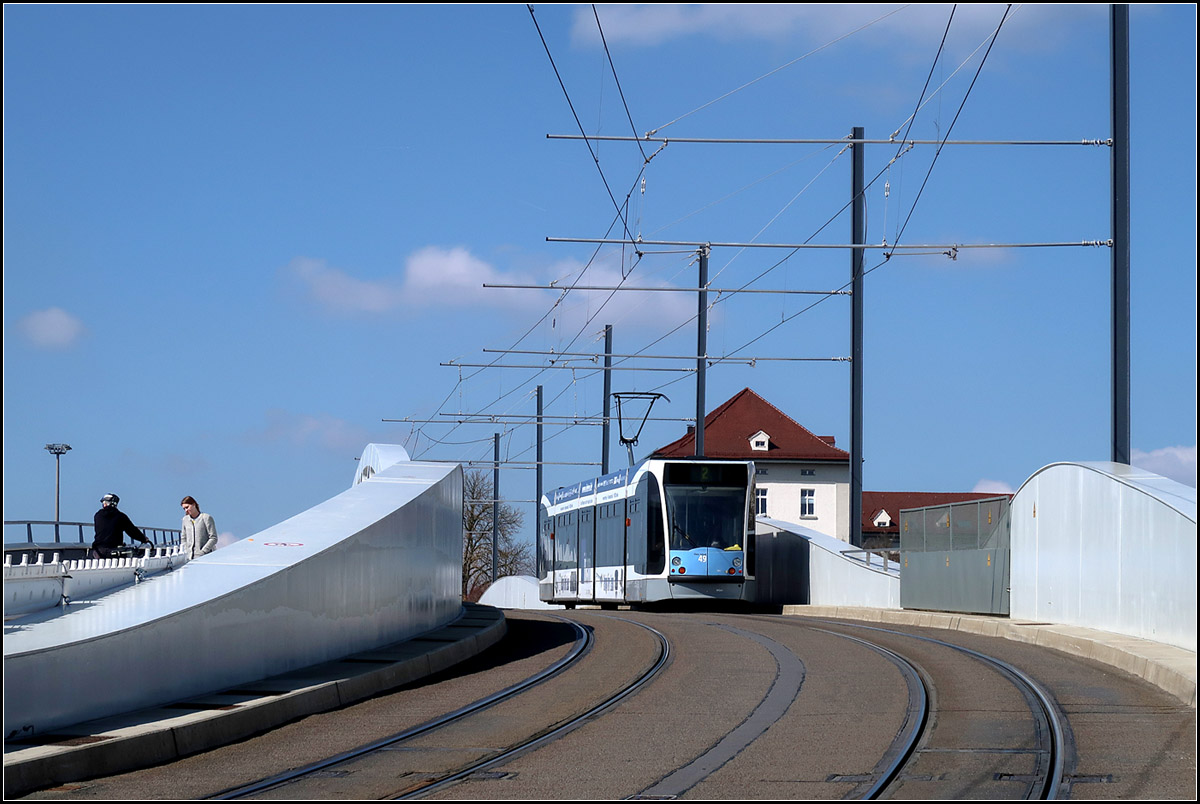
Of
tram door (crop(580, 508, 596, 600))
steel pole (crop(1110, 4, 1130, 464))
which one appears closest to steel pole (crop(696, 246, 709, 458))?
tram door (crop(580, 508, 596, 600))

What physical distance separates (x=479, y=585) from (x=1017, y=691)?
79375 mm

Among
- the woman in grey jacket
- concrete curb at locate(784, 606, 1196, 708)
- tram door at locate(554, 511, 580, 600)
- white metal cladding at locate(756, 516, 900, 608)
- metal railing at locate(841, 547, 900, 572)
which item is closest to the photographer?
concrete curb at locate(784, 606, 1196, 708)

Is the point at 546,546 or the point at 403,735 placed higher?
the point at 403,735

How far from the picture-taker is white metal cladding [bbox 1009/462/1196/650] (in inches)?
609

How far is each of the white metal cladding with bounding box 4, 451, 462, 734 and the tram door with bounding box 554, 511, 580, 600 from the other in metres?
18.5

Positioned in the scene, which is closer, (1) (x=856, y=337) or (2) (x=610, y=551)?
(1) (x=856, y=337)

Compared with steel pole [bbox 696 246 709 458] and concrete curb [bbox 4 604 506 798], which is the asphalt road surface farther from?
steel pole [bbox 696 246 709 458]

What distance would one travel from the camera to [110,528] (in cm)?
1587

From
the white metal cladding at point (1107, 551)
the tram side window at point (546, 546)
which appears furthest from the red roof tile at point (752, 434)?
the white metal cladding at point (1107, 551)

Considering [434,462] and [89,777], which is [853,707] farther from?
[434,462]

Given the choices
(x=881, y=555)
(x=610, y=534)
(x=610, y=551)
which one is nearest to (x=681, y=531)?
(x=610, y=534)

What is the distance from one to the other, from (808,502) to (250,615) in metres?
74.5

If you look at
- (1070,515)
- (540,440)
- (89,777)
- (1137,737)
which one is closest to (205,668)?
(89,777)

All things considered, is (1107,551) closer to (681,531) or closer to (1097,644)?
(1097,644)
